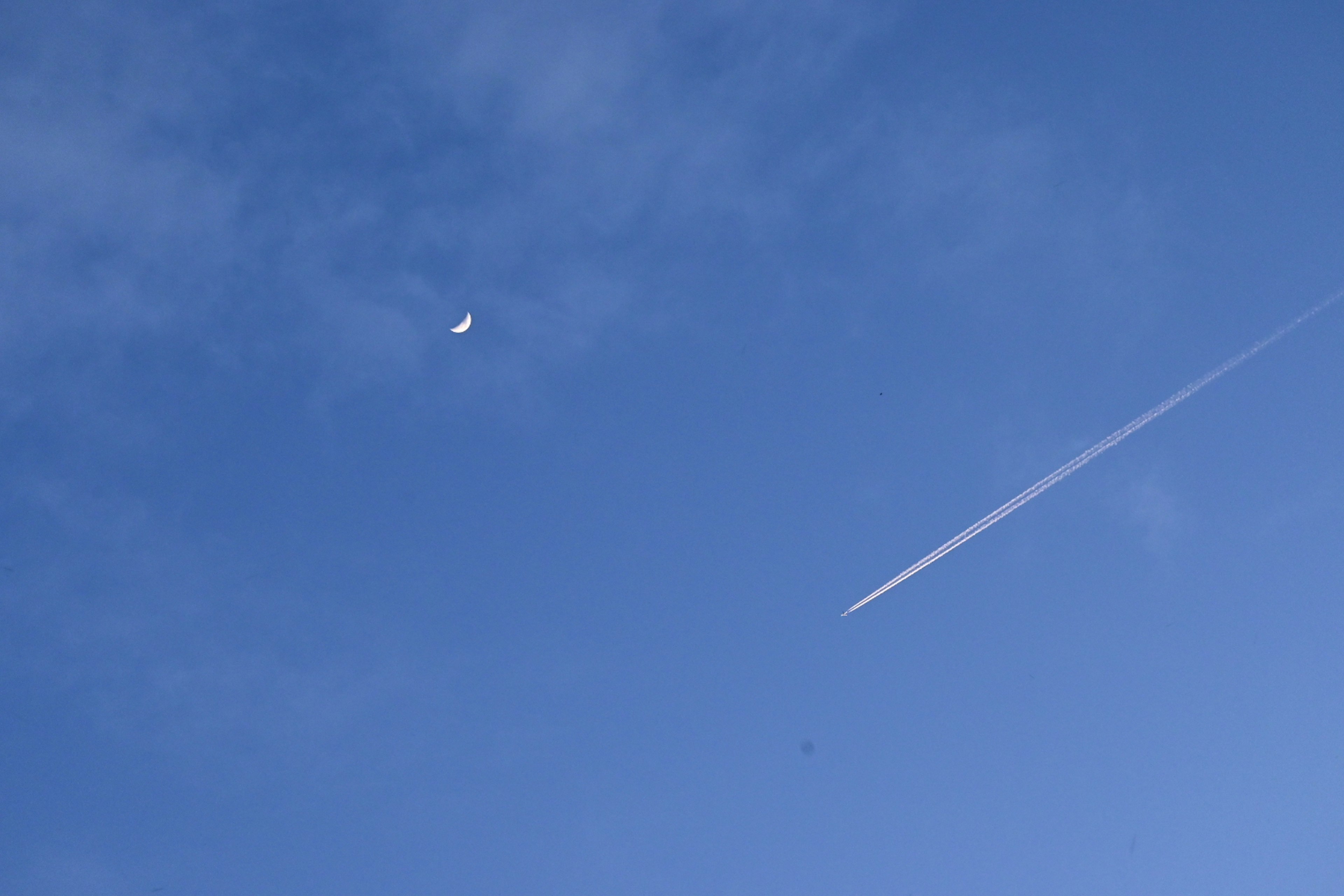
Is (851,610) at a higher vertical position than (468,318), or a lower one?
lower

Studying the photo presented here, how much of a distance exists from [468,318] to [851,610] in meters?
35.2

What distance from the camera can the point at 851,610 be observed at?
57.0 m

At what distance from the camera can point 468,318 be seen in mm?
60562
